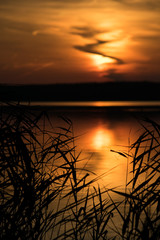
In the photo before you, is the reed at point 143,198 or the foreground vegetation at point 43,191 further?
the foreground vegetation at point 43,191

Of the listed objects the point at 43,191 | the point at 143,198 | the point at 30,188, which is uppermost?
the point at 43,191

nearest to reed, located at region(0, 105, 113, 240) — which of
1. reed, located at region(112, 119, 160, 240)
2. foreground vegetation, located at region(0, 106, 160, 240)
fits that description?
foreground vegetation, located at region(0, 106, 160, 240)

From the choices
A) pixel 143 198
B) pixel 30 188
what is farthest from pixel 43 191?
pixel 143 198

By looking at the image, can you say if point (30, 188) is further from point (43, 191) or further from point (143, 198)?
point (143, 198)

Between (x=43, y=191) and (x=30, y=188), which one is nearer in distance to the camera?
(x=30, y=188)

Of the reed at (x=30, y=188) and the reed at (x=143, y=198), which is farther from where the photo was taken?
the reed at (x=30, y=188)

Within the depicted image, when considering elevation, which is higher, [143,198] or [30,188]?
[30,188]

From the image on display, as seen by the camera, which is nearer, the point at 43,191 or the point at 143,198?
the point at 143,198

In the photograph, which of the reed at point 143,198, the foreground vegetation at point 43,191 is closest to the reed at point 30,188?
the foreground vegetation at point 43,191

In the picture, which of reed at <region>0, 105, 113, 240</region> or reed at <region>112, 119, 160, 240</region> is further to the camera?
reed at <region>0, 105, 113, 240</region>

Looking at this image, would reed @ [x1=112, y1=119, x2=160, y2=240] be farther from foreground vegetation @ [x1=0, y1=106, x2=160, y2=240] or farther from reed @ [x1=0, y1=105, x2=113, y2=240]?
reed @ [x1=0, y1=105, x2=113, y2=240]

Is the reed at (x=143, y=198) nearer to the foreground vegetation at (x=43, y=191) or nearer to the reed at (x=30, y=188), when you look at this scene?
the foreground vegetation at (x=43, y=191)

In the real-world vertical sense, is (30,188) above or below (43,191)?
below

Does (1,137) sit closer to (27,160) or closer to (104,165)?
(27,160)
